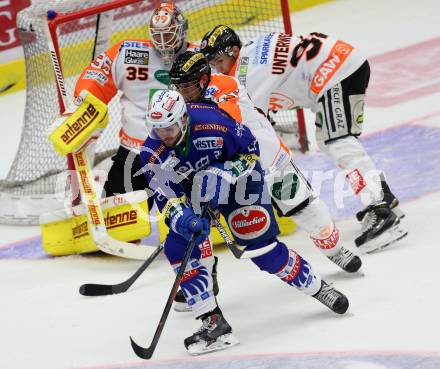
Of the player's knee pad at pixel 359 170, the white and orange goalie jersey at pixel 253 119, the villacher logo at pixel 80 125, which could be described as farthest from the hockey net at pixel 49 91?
the player's knee pad at pixel 359 170

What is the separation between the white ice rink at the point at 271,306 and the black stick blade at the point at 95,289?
4 centimetres

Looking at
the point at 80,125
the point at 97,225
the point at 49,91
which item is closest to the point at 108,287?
the point at 97,225

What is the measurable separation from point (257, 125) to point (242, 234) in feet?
2.38

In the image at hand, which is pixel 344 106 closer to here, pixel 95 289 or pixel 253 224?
pixel 253 224

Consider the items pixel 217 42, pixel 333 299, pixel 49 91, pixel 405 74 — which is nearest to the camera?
pixel 333 299

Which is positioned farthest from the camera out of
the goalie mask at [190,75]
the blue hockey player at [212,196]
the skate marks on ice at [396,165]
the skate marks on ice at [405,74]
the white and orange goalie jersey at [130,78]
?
the skate marks on ice at [405,74]

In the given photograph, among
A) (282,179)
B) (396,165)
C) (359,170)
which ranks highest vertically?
(282,179)

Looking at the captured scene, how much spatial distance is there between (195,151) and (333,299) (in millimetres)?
809

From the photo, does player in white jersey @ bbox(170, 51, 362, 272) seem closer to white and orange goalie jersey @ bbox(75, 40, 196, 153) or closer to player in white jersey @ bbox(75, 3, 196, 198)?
player in white jersey @ bbox(75, 3, 196, 198)

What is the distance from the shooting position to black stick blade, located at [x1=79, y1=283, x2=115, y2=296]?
498 cm

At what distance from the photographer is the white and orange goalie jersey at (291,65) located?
17.4ft

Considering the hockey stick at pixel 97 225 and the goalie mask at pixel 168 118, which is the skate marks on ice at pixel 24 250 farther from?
the goalie mask at pixel 168 118

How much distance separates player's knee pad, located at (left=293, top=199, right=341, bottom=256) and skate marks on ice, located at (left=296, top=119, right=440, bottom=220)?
827 mm

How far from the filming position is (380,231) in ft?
16.5
